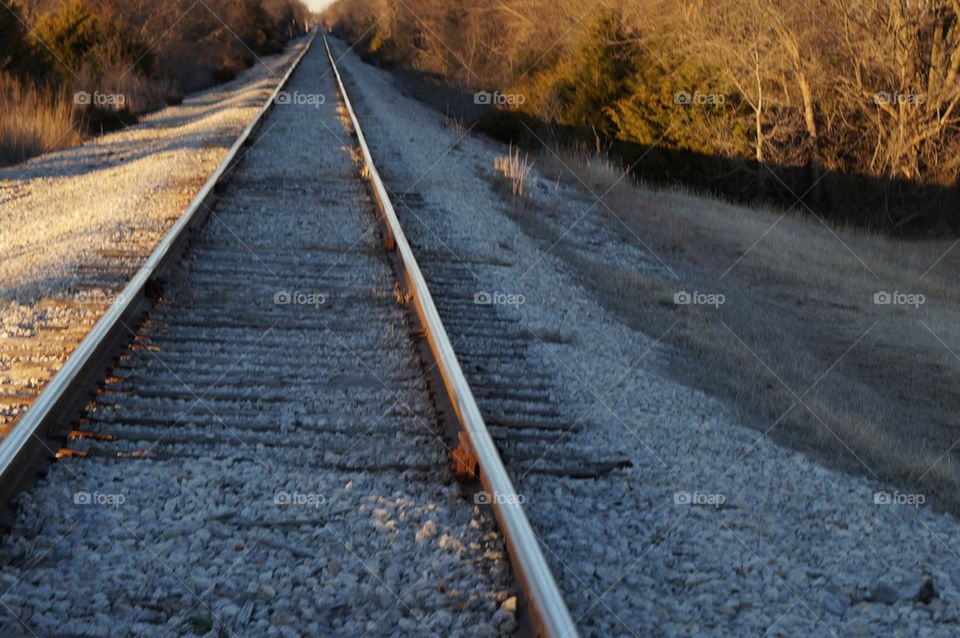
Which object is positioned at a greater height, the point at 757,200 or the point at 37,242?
the point at 37,242

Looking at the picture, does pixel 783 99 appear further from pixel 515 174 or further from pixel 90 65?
pixel 90 65

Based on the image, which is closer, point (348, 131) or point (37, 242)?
point (37, 242)

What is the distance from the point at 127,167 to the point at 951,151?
12.7 m

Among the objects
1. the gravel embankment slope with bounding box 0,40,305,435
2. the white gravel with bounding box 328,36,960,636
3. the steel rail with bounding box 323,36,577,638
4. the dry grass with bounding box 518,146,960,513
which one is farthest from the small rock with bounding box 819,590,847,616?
the gravel embankment slope with bounding box 0,40,305,435

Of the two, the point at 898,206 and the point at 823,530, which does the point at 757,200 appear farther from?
the point at 823,530

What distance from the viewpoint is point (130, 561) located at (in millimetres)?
3463

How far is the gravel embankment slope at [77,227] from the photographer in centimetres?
563

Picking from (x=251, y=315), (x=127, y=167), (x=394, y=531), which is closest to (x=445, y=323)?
(x=251, y=315)

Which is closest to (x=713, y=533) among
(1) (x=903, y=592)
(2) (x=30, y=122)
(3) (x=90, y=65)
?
(1) (x=903, y=592)

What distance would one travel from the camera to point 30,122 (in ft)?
55.2

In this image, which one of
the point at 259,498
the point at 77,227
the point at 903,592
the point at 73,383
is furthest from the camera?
the point at 77,227

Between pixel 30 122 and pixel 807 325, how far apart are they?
1282 cm

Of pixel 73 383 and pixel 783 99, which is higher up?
pixel 783 99

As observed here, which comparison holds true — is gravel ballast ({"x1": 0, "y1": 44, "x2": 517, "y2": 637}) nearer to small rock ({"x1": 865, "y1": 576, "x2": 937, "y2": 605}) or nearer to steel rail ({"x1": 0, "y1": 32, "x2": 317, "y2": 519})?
steel rail ({"x1": 0, "y1": 32, "x2": 317, "y2": 519})
